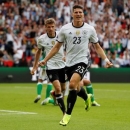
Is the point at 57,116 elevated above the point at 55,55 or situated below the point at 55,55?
below

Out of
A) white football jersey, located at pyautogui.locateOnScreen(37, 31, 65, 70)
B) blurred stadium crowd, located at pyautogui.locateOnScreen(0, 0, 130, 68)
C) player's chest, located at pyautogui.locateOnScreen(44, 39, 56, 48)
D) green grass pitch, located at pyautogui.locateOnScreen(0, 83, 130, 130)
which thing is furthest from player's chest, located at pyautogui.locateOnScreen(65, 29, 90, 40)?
blurred stadium crowd, located at pyautogui.locateOnScreen(0, 0, 130, 68)

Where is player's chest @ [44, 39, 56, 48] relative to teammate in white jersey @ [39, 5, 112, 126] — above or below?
below

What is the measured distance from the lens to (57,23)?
34188 millimetres

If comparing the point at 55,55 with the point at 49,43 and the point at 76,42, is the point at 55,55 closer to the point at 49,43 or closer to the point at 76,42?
the point at 49,43

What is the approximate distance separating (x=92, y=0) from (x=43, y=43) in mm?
20991

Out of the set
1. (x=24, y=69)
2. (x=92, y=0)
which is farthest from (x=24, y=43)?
(x=92, y=0)

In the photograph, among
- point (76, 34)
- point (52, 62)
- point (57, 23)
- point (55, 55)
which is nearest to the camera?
point (76, 34)

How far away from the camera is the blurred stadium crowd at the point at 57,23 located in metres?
31.6

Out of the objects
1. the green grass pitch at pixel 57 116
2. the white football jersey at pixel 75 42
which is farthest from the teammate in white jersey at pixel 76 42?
the green grass pitch at pixel 57 116

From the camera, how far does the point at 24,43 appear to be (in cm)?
3189

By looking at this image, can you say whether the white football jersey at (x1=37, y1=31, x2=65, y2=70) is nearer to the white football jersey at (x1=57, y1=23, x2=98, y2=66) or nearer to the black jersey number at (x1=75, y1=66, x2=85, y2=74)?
the white football jersey at (x1=57, y1=23, x2=98, y2=66)

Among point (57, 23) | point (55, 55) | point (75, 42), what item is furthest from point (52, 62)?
point (57, 23)

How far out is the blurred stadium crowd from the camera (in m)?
31.6

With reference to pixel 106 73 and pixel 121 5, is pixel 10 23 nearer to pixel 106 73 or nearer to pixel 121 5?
pixel 106 73
